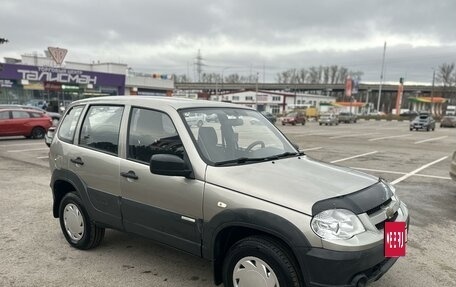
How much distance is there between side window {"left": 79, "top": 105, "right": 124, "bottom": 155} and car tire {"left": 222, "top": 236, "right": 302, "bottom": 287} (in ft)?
5.60

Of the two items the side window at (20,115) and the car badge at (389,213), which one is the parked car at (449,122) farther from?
the car badge at (389,213)

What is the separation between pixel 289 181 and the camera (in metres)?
3.19

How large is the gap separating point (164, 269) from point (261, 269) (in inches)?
58.7

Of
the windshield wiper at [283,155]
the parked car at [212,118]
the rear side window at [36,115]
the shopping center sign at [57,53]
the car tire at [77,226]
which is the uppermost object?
the shopping center sign at [57,53]

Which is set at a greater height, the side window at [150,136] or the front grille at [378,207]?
the side window at [150,136]

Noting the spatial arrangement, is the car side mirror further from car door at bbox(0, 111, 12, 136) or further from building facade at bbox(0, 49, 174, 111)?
building facade at bbox(0, 49, 174, 111)

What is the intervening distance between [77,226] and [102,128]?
1208 mm

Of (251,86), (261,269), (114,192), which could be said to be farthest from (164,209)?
(251,86)

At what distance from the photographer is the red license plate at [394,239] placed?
302 centimetres

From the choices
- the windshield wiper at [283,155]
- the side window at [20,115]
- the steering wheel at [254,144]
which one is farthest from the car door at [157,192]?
the side window at [20,115]

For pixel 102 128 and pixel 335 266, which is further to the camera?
pixel 102 128

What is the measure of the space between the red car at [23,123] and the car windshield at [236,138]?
1658 centimetres

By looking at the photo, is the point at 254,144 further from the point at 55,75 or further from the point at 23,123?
the point at 55,75

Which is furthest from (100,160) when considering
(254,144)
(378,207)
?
(378,207)
